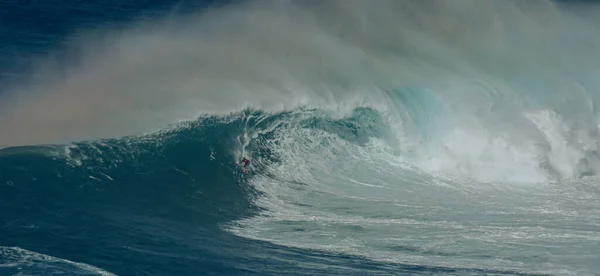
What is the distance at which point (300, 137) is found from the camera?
77.9ft

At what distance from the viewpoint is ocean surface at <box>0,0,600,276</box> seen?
16.5m

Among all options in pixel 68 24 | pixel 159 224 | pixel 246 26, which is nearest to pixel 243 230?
pixel 159 224

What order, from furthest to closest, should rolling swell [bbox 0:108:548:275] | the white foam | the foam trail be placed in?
the foam trail
rolling swell [bbox 0:108:548:275]
the white foam

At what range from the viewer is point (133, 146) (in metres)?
21.0

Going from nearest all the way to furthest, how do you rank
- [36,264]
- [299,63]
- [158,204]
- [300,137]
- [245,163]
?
1. [36,264]
2. [158,204]
3. [245,163]
4. [300,137]
5. [299,63]

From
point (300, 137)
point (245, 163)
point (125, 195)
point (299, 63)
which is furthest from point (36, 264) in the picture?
point (299, 63)

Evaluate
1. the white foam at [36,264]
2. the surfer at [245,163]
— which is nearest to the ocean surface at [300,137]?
the white foam at [36,264]

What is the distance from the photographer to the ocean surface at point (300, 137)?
16.5 metres

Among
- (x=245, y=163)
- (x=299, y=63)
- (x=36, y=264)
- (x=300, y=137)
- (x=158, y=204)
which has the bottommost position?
(x=36, y=264)

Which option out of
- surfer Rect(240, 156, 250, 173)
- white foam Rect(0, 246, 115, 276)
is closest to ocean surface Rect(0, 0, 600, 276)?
white foam Rect(0, 246, 115, 276)

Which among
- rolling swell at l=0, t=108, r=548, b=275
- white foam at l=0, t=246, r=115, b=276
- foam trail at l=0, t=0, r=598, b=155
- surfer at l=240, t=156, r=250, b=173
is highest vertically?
foam trail at l=0, t=0, r=598, b=155

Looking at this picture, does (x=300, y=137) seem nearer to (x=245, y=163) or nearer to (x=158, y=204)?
(x=245, y=163)

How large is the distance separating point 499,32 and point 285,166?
11046 millimetres

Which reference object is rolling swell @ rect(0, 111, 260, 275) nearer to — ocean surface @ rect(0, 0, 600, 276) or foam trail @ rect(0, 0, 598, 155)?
ocean surface @ rect(0, 0, 600, 276)
